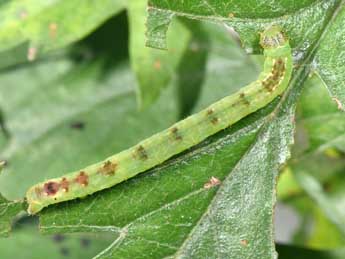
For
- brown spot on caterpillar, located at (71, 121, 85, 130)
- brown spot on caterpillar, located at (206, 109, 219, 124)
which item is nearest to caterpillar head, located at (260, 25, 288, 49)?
brown spot on caterpillar, located at (206, 109, 219, 124)

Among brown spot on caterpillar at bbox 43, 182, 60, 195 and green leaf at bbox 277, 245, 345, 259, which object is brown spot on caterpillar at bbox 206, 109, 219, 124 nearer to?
brown spot on caterpillar at bbox 43, 182, 60, 195

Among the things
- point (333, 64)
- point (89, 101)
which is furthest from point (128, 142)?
point (333, 64)

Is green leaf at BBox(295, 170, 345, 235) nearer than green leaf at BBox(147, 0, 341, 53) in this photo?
No

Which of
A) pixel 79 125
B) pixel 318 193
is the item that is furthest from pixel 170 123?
pixel 318 193

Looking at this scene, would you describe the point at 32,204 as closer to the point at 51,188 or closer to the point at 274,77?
the point at 51,188

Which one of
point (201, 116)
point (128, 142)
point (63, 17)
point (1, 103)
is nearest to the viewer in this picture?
point (201, 116)

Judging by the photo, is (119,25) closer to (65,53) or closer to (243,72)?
(65,53)
